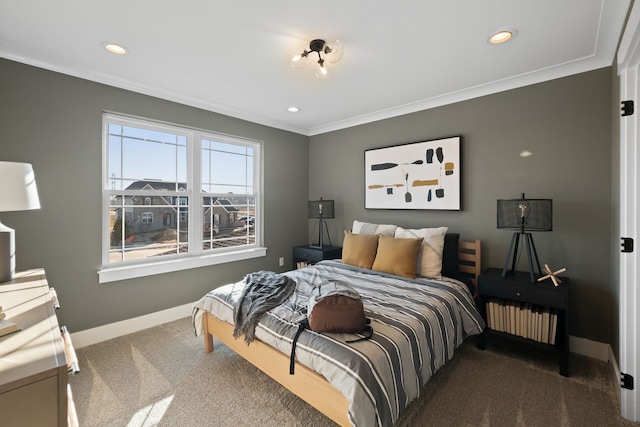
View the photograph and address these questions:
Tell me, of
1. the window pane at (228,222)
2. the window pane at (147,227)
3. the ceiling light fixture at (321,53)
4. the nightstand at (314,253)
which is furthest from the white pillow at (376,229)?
the window pane at (147,227)

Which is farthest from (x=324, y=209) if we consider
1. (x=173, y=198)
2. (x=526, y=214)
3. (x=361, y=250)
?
(x=526, y=214)

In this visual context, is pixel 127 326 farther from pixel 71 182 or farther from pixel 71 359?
pixel 71 359

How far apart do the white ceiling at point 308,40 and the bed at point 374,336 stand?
5.32 ft

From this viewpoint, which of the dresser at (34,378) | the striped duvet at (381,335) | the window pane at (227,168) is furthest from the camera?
the window pane at (227,168)

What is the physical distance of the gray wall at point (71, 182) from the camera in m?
2.41

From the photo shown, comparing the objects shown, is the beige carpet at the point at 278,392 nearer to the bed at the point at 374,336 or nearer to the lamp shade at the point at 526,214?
the bed at the point at 374,336

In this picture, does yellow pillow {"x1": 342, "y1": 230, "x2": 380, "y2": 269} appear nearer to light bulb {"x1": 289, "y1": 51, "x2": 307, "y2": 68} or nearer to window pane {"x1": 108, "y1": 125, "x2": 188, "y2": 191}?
light bulb {"x1": 289, "y1": 51, "x2": 307, "y2": 68}

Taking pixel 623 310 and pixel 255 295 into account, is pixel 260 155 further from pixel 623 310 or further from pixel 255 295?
pixel 623 310

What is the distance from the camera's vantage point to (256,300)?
86.7 inches

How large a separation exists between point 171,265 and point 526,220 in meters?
3.55

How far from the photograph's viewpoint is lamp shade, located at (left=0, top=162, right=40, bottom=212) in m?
1.69

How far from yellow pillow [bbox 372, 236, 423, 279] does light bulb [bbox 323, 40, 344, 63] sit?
1758mm

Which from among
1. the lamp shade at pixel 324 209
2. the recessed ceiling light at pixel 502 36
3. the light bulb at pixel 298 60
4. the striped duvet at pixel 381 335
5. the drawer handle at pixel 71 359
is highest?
the recessed ceiling light at pixel 502 36

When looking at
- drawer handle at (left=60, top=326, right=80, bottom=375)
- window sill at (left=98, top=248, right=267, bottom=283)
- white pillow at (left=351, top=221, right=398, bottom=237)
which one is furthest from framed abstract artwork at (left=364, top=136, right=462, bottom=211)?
drawer handle at (left=60, top=326, right=80, bottom=375)
